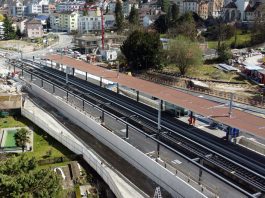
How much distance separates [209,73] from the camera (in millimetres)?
49750

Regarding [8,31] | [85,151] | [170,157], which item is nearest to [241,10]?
[8,31]

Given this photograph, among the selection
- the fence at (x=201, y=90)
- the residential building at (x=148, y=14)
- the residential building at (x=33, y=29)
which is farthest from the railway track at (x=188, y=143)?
the residential building at (x=33, y=29)

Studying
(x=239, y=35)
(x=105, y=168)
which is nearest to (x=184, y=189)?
(x=105, y=168)

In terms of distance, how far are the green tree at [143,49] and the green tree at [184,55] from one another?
232 centimetres

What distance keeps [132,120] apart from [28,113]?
12291 millimetres

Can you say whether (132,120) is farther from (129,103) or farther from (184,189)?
(184,189)

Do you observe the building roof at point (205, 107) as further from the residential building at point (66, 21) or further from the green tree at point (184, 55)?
the residential building at point (66, 21)

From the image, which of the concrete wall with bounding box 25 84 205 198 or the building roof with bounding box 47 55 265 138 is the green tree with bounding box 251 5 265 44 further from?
the concrete wall with bounding box 25 84 205 198

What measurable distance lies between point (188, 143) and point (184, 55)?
2709 centimetres

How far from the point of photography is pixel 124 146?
2408 cm

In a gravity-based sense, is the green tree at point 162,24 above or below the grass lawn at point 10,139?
above

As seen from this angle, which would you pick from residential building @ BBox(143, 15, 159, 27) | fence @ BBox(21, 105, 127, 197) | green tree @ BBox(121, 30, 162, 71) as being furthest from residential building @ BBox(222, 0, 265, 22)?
fence @ BBox(21, 105, 127, 197)

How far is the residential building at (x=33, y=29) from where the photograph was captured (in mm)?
97938

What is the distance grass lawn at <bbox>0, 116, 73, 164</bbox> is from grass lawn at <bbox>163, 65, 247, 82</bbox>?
2533 centimetres
